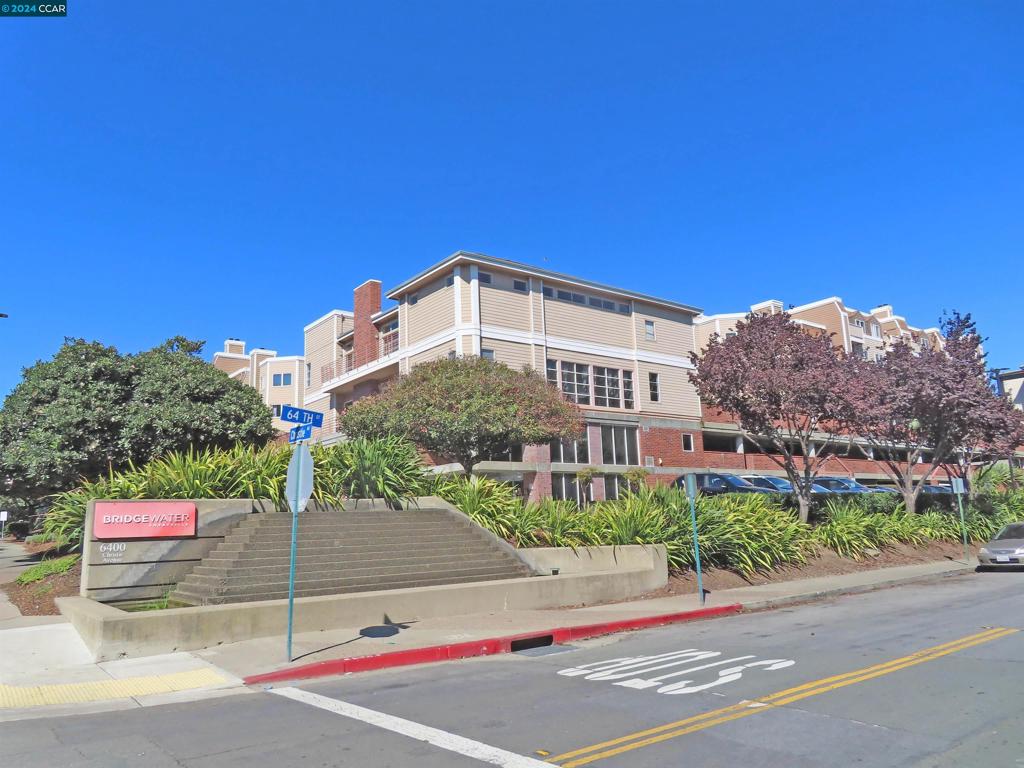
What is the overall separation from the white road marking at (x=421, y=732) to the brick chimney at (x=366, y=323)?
1337 inches

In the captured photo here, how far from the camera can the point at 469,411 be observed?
65.1 feet

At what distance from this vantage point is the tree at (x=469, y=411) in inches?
786

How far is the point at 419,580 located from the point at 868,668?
8.00 meters

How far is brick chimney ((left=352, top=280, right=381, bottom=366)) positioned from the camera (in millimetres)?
41375

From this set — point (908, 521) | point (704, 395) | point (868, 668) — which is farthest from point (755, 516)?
point (868, 668)

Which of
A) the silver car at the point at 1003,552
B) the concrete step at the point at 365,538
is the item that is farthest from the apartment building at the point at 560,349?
the silver car at the point at 1003,552

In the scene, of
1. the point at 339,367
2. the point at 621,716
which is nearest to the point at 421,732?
the point at 621,716

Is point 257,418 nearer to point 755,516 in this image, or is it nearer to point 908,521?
point 755,516

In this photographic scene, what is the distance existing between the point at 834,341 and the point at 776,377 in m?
38.3

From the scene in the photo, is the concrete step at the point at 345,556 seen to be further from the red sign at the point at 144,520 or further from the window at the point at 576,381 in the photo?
the window at the point at 576,381

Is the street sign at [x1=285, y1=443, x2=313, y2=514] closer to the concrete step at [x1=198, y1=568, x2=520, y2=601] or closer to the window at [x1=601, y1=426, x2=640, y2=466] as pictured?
the concrete step at [x1=198, y1=568, x2=520, y2=601]

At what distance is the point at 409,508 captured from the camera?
55.0 ft

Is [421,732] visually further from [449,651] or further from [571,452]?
[571,452]

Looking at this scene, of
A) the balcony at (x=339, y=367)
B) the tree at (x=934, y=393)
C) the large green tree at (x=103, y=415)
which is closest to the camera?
the large green tree at (x=103, y=415)
